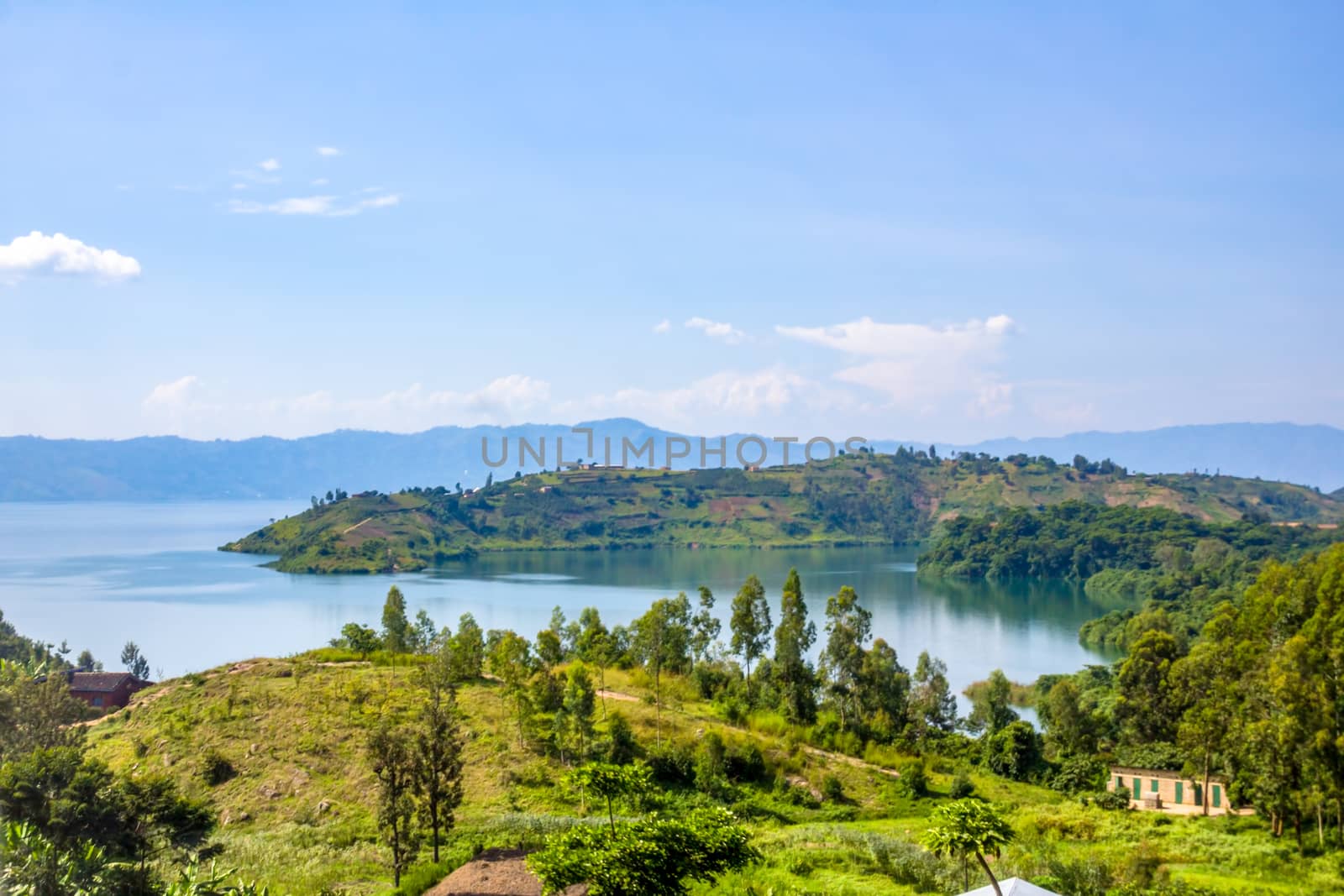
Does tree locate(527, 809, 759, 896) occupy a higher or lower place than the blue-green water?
higher

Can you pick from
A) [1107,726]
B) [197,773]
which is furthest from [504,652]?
[1107,726]

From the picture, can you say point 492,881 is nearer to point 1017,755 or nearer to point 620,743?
point 620,743

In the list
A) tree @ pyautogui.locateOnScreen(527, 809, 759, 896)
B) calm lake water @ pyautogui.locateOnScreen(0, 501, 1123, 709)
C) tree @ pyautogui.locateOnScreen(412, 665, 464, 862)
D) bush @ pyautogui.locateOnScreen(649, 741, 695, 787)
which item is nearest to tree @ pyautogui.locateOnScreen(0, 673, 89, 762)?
tree @ pyautogui.locateOnScreen(412, 665, 464, 862)

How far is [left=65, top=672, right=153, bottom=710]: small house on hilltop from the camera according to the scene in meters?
38.7

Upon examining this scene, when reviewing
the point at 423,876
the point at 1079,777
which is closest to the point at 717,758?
the point at 423,876

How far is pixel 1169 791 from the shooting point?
86.1ft

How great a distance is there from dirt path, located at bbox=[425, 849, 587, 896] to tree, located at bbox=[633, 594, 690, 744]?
10855 millimetres

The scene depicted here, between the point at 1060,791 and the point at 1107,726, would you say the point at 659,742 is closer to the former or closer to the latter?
the point at 1060,791

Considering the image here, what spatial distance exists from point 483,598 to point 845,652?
5675cm

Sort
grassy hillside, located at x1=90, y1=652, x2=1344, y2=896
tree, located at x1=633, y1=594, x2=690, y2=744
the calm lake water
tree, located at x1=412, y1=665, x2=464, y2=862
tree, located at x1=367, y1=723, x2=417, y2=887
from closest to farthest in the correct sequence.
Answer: tree, located at x1=367, y1=723, x2=417, y2=887 → tree, located at x1=412, y1=665, x2=464, y2=862 → grassy hillside, located at x1=90, y1=652, x2=1344, y2=896 → tree, located at x1=633, y1=594, x2=690, y2=744 → the calm lake water

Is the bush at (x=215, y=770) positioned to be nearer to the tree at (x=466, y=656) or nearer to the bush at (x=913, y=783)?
the tree at (x=466, y=656)

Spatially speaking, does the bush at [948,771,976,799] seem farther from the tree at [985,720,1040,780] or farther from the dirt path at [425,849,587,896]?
the dirt path at [425,849,587,896]

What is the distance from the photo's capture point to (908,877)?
17000mm

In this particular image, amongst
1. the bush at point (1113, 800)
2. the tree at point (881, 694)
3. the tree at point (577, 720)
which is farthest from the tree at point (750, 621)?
the bush at point (1113, 800)
